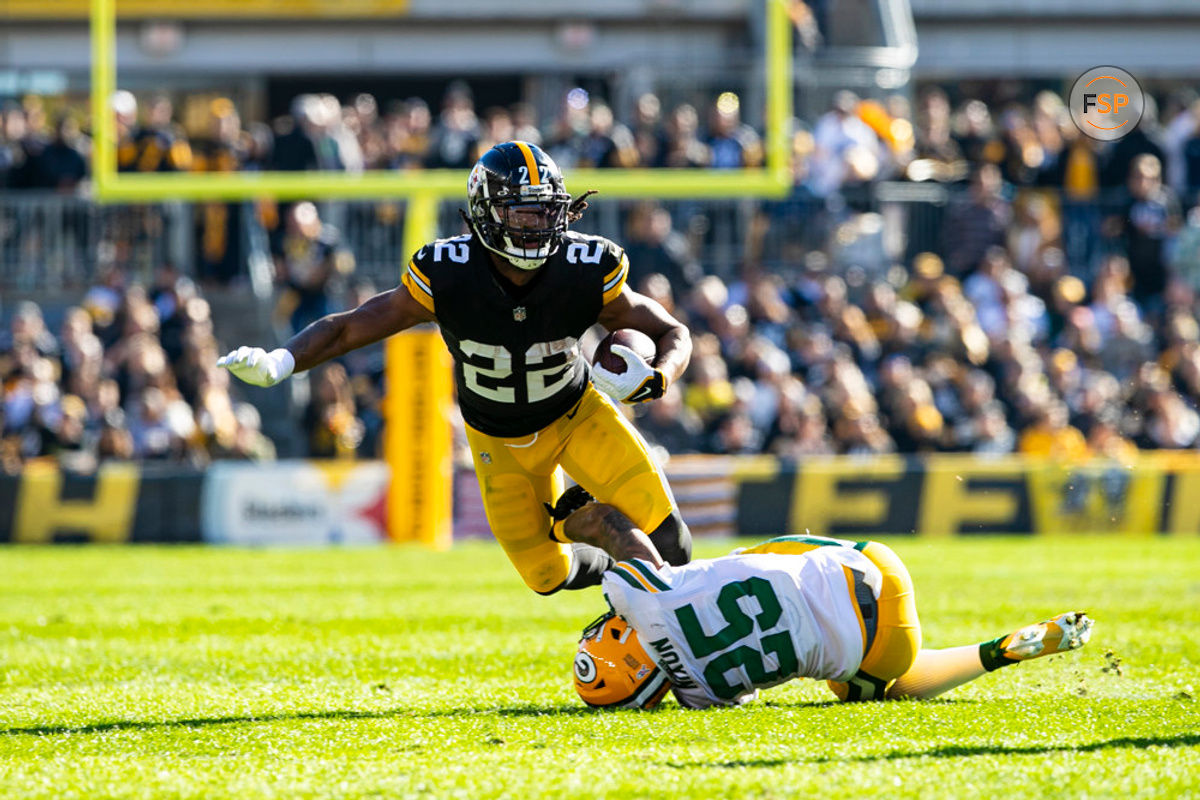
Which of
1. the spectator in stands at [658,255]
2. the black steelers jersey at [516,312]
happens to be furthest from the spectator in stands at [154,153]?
the black steelers jersey at [516,312]

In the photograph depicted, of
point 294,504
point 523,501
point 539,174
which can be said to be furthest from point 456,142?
point 539,174

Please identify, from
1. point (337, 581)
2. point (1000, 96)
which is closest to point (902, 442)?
point (337, 581)

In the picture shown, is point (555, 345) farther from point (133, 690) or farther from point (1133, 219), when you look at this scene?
point (1133, 219)

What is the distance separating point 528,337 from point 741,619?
144cm

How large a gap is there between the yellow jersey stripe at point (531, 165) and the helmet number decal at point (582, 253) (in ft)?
1.16

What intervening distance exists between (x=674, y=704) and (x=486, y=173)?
189 centimetres

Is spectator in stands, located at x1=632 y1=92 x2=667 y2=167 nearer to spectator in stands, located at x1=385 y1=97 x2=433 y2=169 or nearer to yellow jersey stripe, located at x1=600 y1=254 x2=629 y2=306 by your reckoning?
spectator in stands, located at x1=385 y1=97 x2=433 y2=169

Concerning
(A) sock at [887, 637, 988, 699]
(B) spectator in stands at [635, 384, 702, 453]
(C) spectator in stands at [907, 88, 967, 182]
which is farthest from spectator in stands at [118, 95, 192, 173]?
(A) sock at [887, 637, 988, 699]

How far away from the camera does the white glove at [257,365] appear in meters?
5.50

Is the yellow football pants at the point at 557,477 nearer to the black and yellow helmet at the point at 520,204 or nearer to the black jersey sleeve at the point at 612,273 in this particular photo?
the black jersey sleeve at the point at 612,273

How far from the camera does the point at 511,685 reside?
5.82 m

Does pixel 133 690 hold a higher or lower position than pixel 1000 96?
lower

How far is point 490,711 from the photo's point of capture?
203 inches

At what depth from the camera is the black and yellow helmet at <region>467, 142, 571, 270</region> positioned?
18.5ft
